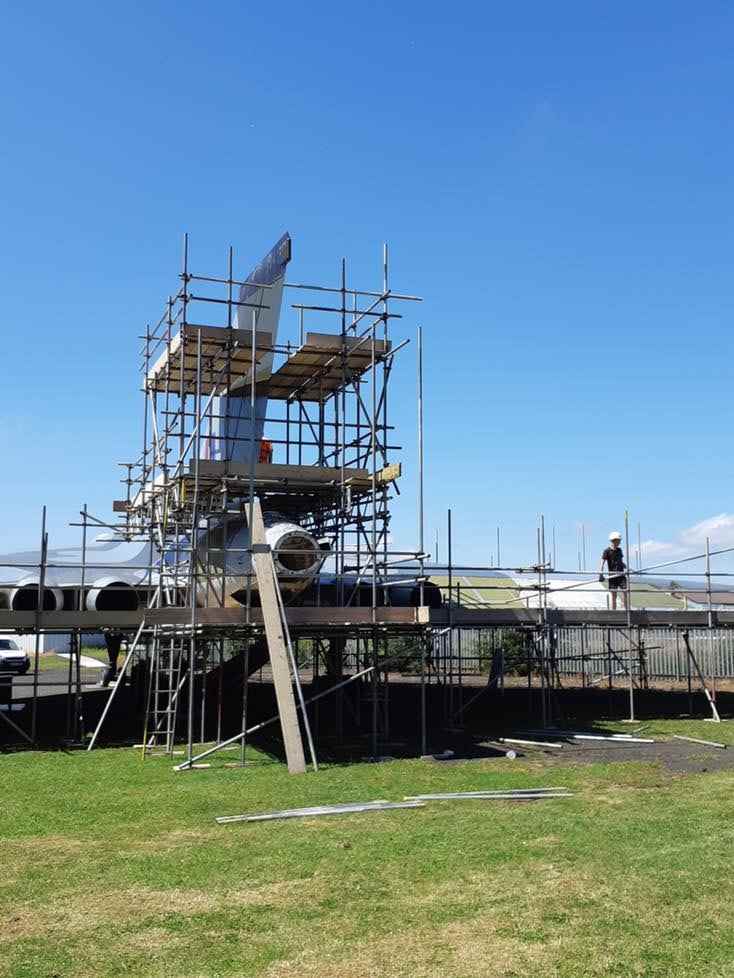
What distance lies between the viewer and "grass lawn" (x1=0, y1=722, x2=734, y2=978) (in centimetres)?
713

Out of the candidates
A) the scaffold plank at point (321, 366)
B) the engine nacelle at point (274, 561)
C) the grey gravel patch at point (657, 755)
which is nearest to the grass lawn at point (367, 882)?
the grey gravel patch at point (657, 755)

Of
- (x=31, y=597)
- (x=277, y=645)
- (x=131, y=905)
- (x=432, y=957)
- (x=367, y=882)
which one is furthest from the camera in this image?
(x=31, y=597)

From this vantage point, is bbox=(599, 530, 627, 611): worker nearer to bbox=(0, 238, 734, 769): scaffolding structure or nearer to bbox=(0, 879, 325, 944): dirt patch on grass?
bbox=(0, 238, 734, 769): scaffolding structure

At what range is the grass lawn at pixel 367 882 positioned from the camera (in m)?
7.13

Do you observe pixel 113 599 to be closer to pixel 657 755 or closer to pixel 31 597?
pixel 31 597

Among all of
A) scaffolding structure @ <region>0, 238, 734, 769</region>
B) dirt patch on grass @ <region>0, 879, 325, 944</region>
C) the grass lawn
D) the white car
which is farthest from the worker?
the white car

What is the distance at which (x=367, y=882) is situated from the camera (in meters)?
9.08

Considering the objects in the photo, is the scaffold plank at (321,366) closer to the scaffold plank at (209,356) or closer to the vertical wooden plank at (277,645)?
the scaffold plank at (209,356)

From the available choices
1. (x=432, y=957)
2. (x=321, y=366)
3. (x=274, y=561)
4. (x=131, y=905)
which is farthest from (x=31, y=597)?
(x=432, y=957)

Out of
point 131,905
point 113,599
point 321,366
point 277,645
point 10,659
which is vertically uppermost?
point 321,366

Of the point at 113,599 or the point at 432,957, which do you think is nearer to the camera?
the point at 432,957

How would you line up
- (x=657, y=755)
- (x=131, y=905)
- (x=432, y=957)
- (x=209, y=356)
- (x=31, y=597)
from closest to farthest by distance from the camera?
(x=432, y=957)
(x=131, y=905)
(x=657, y=755)
(x=31, y=597)
(x=209, y=356)

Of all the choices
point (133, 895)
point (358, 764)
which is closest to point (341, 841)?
point (133, 895)

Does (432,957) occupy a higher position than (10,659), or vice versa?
(10,659)
